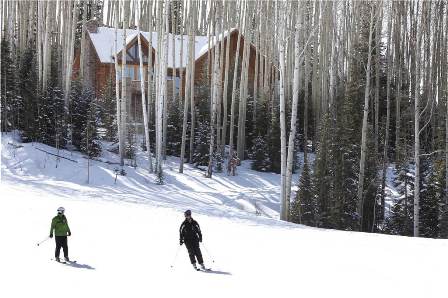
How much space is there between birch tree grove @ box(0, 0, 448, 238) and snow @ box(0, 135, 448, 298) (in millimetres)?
3834

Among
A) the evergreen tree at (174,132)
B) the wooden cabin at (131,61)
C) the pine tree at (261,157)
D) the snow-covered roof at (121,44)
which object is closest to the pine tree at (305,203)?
the pine tree at (261,157)

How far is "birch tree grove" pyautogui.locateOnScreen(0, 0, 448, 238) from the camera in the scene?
19703 mm

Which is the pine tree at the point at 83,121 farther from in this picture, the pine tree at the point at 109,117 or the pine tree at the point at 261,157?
the pine tree at the point at 261,157

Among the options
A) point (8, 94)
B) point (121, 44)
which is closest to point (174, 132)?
point (8, 94)

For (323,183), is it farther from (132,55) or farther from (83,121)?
(132,55)

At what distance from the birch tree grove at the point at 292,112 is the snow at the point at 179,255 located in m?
3.83

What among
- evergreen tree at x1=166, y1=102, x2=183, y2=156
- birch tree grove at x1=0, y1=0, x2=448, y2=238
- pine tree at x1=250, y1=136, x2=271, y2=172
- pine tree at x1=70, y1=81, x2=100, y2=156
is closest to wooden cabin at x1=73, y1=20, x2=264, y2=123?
birch tree grove at x1=0, y1=0, x2=448, y2=238

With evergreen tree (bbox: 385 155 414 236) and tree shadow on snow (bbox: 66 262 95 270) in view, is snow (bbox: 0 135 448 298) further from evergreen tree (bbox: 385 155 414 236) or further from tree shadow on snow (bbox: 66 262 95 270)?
A: evergreen tree (bbox: 385 155 414 236)

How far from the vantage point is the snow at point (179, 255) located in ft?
26.5

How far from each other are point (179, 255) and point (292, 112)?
667 centimetres

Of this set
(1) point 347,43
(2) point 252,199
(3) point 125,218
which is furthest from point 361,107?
(3) point 125,218

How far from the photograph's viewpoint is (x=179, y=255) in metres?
10.5

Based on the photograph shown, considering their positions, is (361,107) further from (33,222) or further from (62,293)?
(62,293)

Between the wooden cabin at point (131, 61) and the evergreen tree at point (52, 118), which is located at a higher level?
the wooden cabin at point (131, 61)
